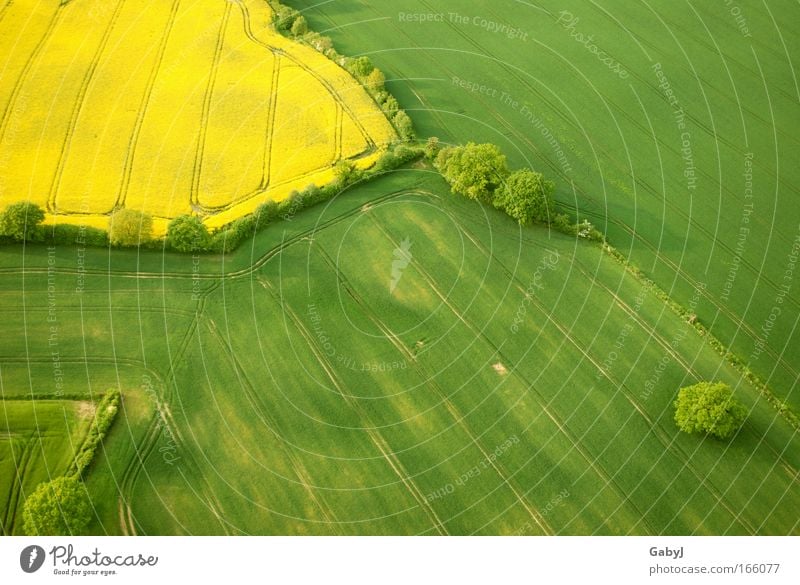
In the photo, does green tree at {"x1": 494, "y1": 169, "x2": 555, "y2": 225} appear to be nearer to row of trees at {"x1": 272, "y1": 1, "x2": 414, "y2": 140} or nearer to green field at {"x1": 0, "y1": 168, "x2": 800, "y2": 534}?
green field at {"x1": 0, "y1": 168, "x2": 800, "y2": 534}

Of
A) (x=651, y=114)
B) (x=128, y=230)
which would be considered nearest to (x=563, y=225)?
(x=651, y=114)

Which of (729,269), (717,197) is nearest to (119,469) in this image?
(729,269)

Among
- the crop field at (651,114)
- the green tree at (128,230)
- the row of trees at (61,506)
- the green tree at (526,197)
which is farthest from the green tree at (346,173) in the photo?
the row of trees at (61,506)

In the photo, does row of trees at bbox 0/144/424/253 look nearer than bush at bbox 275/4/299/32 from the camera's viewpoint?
Yes

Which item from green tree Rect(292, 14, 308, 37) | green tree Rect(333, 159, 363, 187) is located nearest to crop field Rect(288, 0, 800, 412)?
green tree Rect(292, 14, 308, 37)

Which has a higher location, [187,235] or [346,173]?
[346,173]

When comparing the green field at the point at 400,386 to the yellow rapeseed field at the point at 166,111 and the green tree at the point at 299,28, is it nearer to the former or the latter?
the yellow rapeseed field at the point at 166,111

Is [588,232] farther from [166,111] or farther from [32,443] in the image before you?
[32,443]
